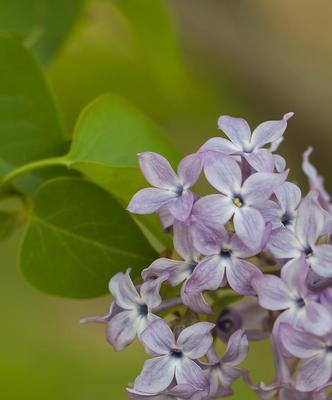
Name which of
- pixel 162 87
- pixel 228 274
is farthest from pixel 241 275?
pixel 162 87

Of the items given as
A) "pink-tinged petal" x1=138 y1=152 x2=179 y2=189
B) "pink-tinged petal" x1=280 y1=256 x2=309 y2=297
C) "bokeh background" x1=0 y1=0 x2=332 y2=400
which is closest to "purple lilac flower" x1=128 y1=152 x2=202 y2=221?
"pink-tinged petal" x1=138 y1=152 x2=179 y2=189

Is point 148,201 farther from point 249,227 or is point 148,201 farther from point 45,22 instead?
point 45,22

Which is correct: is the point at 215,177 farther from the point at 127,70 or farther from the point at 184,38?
the point at 184,38

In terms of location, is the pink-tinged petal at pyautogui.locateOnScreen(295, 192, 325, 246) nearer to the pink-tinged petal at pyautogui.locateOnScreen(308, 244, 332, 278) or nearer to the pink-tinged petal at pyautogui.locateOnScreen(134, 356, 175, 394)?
the pink-tinged petal at pyautogui.locateOnScreen(308, 244, 332, 278)

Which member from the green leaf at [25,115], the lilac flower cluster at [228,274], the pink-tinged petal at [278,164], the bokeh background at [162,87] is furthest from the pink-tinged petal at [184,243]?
the bokeh background at [162,87]

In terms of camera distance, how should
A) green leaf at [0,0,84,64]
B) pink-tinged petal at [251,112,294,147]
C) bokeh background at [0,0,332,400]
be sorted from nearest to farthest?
pink-tinged petal at [251,112,294,147] < green leaf at [0,0,84,64] < bokeh background at [0,0,332,400]
